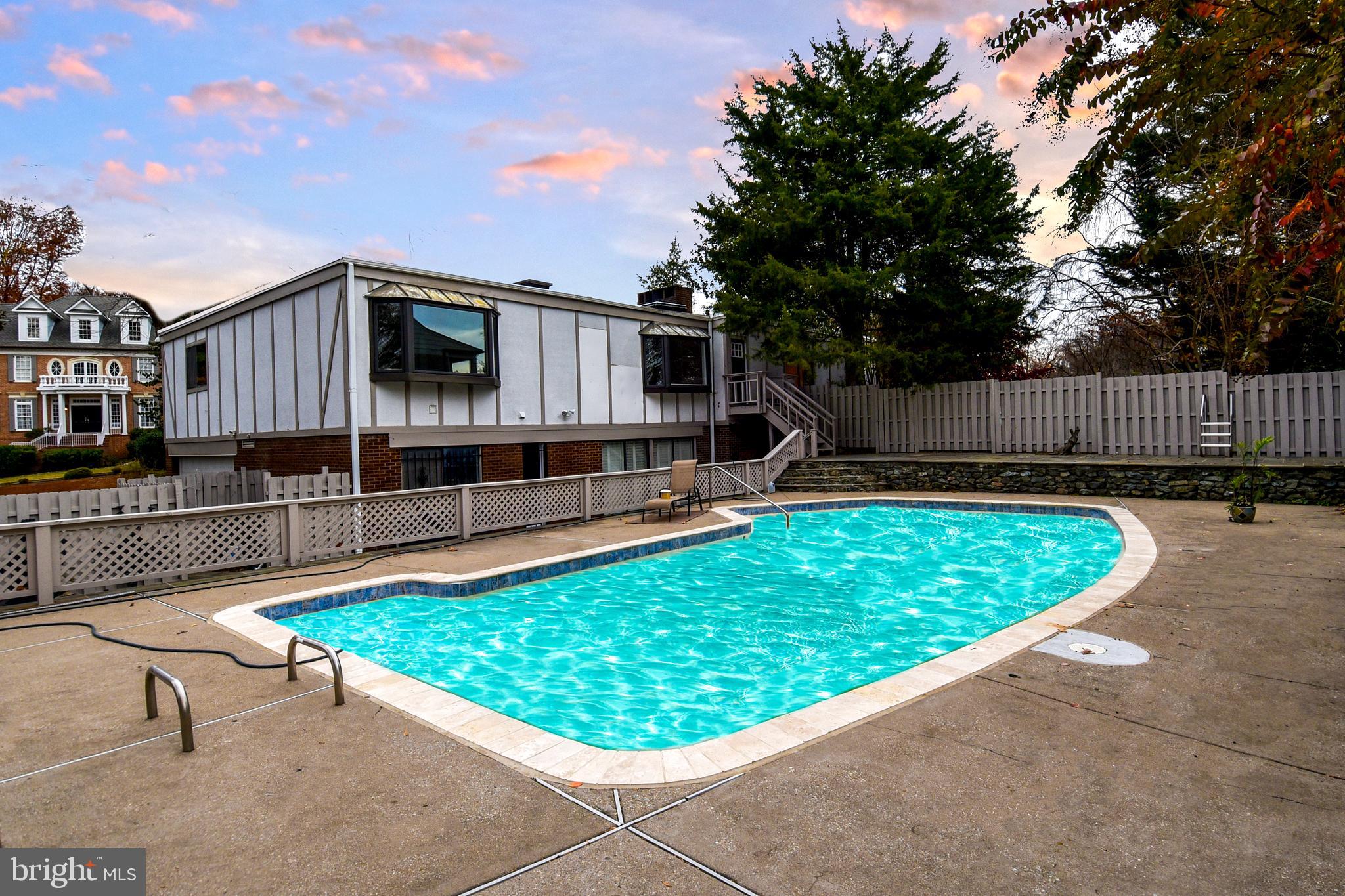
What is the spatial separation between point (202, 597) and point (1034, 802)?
333 inches

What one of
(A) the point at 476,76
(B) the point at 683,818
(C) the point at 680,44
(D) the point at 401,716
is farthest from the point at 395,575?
(C) the point at 680,44

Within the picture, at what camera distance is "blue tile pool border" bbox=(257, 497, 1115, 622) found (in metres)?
8.07

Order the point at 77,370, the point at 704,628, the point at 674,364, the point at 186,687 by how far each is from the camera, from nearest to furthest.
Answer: the point at 186,687
the point at 704,628
the point at 674,364
the point at 77,370

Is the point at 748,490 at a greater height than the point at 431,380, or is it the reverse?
the point at 431,380

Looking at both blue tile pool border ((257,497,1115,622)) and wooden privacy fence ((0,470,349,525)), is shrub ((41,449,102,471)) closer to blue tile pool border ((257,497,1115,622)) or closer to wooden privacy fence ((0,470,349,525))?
wooden privacy fence ((0,470,349,525))

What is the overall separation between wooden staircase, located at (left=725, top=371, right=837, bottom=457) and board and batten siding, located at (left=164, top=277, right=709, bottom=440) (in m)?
2.19

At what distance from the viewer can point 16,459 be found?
33812mm

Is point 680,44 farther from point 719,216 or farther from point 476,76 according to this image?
point 719,216

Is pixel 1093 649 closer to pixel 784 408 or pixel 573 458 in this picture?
pixel 573 458

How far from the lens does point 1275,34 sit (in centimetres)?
368

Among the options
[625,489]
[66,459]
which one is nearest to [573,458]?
[625,489]

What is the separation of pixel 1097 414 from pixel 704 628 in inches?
565

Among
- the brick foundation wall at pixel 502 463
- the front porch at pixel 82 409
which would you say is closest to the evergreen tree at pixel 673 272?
the brick foundation wall at pixel 502 463

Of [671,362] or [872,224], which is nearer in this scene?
[671,362]
